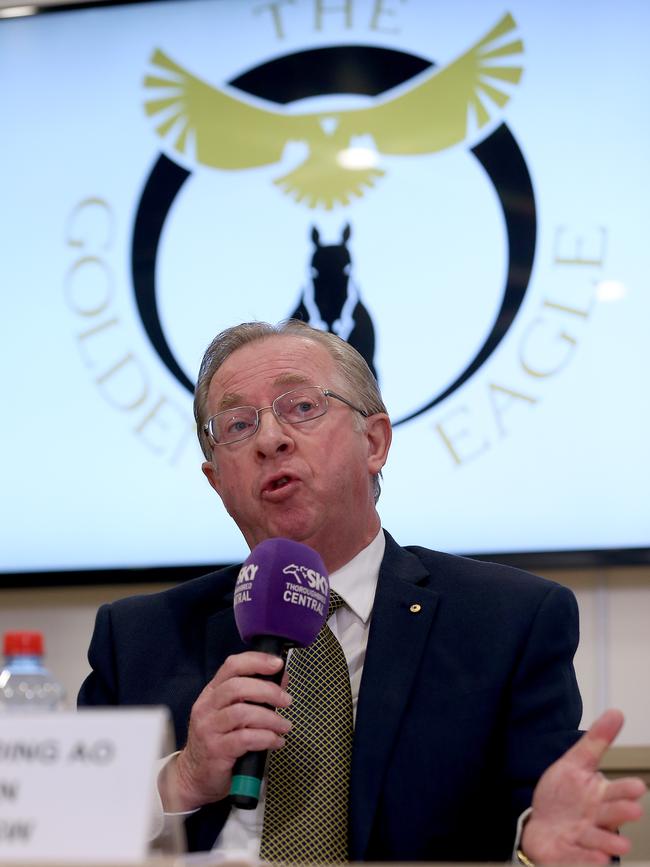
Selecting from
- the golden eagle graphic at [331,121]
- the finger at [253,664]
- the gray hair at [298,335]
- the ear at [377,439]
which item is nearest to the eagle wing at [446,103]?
the golden eagle graphic at [331,121]

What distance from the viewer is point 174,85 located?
11.9 ft

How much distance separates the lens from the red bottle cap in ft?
4.50

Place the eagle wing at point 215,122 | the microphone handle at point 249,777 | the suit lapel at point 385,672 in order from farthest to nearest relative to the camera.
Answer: the eagle wing at point 215,122, the suit lapel at point 385,672, the microphone handle at point 249,777

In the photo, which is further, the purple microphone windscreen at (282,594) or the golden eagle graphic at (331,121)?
the golden eagle graphic at (331,121)

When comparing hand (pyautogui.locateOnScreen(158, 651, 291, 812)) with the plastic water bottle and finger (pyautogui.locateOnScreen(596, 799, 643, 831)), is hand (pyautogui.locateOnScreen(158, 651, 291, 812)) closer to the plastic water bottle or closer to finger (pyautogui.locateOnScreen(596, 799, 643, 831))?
the plastic water bottle

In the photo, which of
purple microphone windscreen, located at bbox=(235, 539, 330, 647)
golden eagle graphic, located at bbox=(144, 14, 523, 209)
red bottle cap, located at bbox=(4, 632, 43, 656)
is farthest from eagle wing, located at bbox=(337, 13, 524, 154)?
red bottle cap, located at bbox=(4, 632, 43, 656)

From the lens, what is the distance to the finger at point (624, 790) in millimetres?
1552

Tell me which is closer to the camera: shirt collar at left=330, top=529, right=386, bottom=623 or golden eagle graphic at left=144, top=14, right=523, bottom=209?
shirt collar at left=330, top=529, right=386, bottom=623

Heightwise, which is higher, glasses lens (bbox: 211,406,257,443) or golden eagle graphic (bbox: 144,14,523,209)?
golden eagle graphic (bbox: 144,14,523,209)

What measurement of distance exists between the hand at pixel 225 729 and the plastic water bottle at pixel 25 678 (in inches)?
9.8

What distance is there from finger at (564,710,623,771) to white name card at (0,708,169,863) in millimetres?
696

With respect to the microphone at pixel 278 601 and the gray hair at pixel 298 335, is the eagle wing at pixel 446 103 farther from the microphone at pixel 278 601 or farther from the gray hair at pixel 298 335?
the microphone at pixel 278 601

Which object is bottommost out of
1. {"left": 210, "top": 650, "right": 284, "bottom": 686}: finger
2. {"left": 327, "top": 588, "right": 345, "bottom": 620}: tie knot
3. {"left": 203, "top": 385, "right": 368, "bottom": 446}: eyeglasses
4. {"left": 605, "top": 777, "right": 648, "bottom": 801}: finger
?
{"left": 605, "top": 777, "right": 648, "bottom": 801}: finger

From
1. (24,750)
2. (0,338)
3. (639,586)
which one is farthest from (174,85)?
(24,750)
